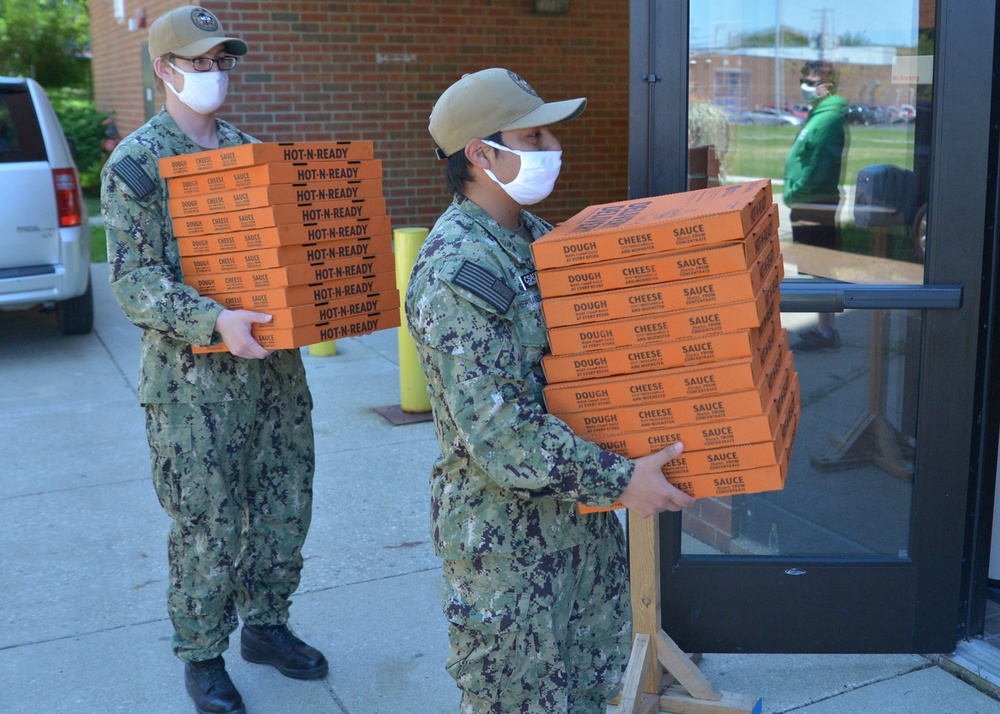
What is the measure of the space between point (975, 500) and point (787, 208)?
1.17 meters

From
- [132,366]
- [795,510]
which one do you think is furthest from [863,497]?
[132,366]

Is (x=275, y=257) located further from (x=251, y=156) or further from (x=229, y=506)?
(x=229, y=506)

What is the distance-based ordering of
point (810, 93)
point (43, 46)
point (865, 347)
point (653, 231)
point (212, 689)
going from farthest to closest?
point (43, 46), point (810, 93), point (865, 347), point (212, 689), point (653, 231)

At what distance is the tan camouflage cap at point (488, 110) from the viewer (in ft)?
6.57

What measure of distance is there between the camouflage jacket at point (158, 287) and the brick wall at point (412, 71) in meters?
5.65

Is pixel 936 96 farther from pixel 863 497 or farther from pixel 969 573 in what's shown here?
pixel 969 573

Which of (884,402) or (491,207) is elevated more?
(491,207)

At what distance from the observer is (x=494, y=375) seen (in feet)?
6.31

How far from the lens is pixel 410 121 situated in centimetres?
900

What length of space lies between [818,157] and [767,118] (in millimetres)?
402

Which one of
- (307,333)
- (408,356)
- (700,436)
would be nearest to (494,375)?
(700,436)

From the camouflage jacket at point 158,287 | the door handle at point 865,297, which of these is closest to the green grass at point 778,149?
the door handle at point 865,297

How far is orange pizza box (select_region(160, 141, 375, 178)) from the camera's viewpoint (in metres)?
2.58

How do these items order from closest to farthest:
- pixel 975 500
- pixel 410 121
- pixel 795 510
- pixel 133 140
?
pixel 133 140 → pixel 975 500 → pixel 795 510 → pixel 410 121
